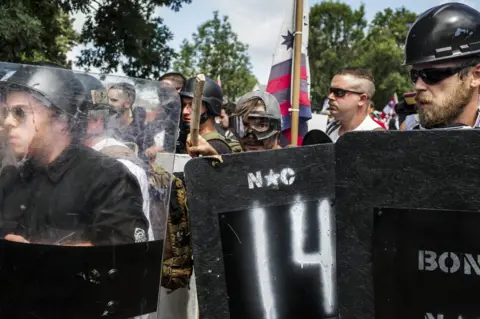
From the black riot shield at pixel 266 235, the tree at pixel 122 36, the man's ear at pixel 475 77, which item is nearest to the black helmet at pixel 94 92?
the black riot shield at pixel 266 235

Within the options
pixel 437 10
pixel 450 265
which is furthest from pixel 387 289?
pixel 437 10

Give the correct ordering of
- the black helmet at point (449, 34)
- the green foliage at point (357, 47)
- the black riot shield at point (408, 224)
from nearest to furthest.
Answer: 1. the black riot shield at point (408, 224)
2. the black helmet at point (449, 34)
3. the green foliage at point (357, 47)

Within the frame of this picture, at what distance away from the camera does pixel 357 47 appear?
157 ft

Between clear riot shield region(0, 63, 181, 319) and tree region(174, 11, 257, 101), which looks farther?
tree region(174, 11, 257, 101)

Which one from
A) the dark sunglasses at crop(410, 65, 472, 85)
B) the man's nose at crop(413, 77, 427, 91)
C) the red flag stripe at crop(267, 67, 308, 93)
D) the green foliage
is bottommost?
the man's nose at crop(413, 77, 427, 91)

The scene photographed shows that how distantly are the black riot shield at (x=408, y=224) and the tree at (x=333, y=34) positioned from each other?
42.9 metres

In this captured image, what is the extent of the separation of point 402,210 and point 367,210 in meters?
0.09

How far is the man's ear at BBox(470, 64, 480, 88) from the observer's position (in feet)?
7.00

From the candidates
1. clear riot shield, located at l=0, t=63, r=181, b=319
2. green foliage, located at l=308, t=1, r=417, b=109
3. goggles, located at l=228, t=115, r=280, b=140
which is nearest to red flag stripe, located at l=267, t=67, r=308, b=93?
goggles, located at l=228, t=115, r=280, b=140

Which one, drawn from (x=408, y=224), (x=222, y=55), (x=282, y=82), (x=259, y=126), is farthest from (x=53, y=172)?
(x=222, y=55)

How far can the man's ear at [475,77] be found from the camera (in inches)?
84.0

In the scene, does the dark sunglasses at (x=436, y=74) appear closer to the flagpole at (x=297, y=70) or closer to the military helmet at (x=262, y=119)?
the military helmet at (x=262, y=119)

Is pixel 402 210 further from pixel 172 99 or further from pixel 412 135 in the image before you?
pixel 172 99

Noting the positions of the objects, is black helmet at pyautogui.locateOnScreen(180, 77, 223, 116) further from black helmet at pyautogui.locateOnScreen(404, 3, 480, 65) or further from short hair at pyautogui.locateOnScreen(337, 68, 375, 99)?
black helmet at pyautogui.locateOnScreen(404, 3, 480, 65)
